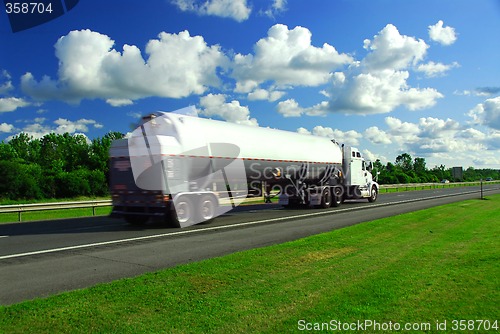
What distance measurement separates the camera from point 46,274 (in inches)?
292

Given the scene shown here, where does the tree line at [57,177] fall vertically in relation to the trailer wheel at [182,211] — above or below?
above

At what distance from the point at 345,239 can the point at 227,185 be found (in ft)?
23.3

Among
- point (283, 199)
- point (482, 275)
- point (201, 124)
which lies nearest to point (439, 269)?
point (482, 275)

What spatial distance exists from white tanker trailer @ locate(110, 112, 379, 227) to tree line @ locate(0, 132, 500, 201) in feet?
5.62

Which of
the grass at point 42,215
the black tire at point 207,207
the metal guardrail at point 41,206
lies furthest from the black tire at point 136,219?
the metal guardrail at point 41,206

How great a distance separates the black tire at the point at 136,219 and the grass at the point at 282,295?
8.19 meters

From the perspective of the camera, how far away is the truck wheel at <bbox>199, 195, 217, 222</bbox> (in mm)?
15234

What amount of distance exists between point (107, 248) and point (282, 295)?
241 inches

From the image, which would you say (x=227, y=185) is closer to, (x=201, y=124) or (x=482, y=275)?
(x=201, y=124)

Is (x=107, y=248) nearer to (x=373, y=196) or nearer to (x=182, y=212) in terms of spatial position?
(x=182, y=212)

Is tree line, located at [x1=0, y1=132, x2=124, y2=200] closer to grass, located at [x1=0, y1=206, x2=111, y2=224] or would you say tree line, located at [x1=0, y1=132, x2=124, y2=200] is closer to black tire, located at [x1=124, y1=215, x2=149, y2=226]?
grass, located at [x1=0, y1=206, x2=111, y2=224]

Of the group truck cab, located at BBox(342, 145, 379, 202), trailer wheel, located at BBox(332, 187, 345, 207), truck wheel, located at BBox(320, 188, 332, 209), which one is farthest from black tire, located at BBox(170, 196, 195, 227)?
truck cab, located at BBox(342, 145, 379, 202)

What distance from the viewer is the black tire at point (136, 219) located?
15.7m

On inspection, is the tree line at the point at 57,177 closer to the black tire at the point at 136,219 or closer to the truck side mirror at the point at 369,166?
the black tire at the point at 136,219
